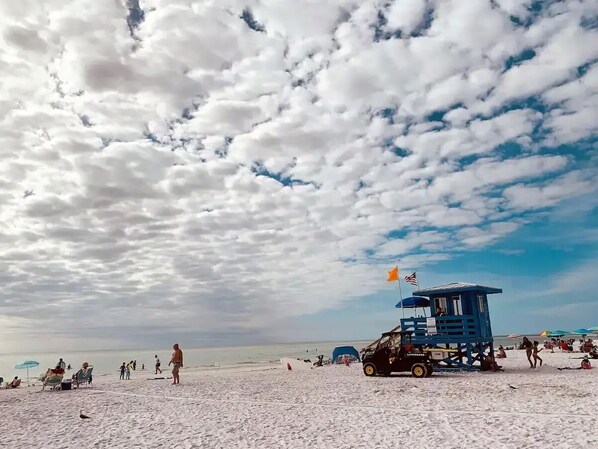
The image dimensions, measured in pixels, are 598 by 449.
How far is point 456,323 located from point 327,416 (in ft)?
39.9

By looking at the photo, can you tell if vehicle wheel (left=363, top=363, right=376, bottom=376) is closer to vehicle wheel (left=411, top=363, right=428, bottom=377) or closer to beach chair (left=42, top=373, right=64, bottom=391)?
vehicle wheel (left=411, top=363, right=428, bottom=377)

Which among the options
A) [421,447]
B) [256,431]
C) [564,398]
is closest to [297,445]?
[256,431]

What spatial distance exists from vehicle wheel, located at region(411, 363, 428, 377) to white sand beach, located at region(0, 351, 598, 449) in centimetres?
108

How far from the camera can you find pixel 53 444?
9.57 meters

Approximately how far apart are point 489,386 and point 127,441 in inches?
448

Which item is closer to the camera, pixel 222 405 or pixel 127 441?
pixel 127 441

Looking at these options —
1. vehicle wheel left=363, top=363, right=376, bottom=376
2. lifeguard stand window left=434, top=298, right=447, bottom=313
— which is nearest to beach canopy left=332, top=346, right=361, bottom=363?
lifeguard stand window left=434, top=298, right=447, bottom=313

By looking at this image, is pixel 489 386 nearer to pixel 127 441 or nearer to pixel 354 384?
pixel 354 384

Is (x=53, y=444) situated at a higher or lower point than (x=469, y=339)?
lower

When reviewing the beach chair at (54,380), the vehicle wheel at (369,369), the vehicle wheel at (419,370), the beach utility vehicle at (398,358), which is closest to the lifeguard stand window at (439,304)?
the beach utility vehicle at (398,358)

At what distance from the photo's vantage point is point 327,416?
449 inches

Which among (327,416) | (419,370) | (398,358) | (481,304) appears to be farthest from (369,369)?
(327,416)

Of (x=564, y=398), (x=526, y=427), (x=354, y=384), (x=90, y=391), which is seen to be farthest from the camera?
(x=90, y=391)

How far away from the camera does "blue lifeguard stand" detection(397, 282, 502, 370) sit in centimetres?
2144
